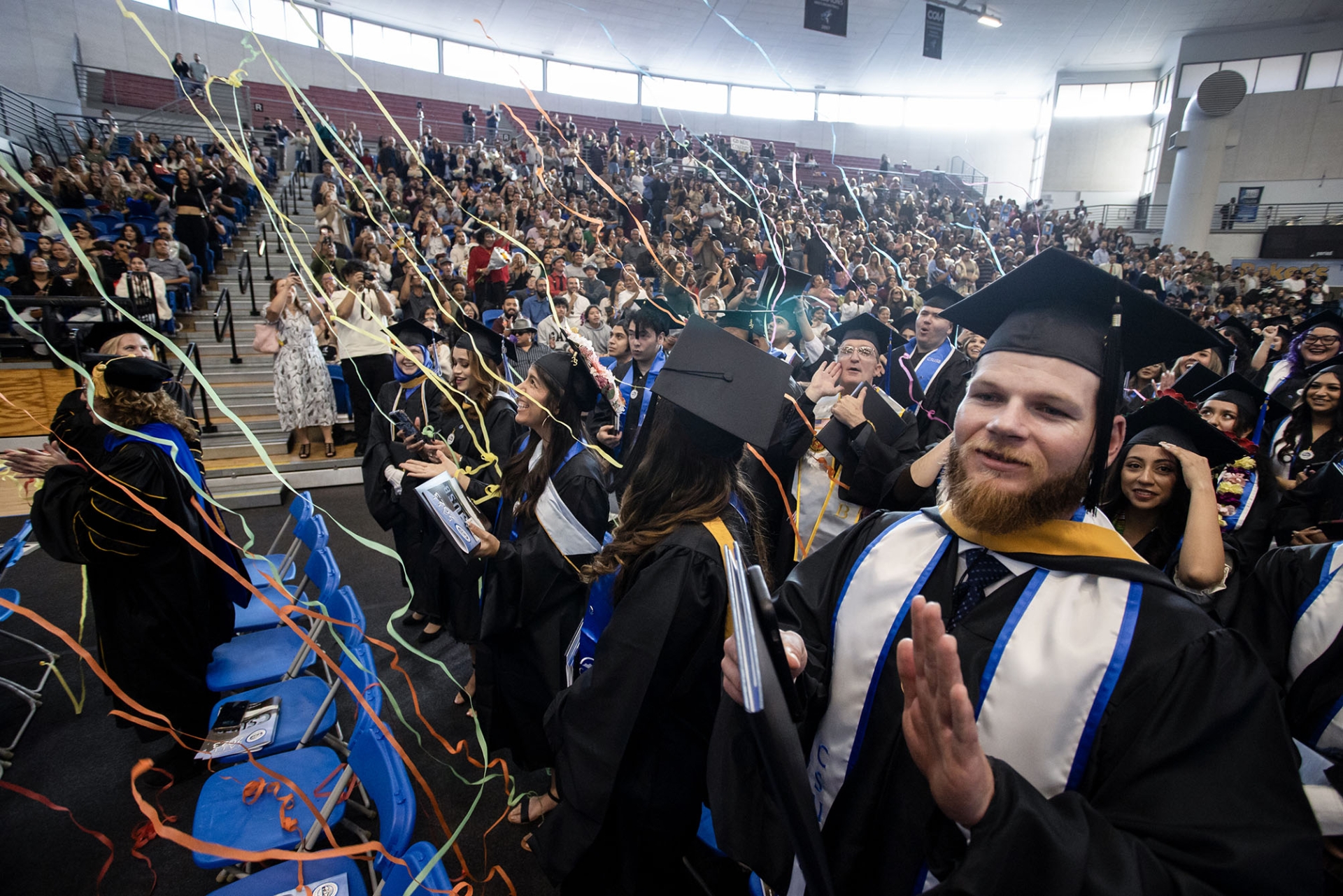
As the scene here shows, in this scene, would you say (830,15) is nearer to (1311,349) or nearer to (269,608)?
(1311,349)

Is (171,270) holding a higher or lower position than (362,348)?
higher

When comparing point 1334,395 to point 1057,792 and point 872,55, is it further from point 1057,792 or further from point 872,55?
point 872,55

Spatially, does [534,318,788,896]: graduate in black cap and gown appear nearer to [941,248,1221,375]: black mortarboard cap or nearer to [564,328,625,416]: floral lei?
[941,248,1221,375]: black mortarboard cap

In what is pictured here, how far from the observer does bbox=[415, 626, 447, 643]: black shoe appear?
3.96 m

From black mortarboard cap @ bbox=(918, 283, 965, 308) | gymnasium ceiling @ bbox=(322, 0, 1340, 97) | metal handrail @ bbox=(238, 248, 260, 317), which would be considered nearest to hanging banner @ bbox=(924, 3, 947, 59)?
gymnasium ceiling @ bbox=(322, 0, 1340, 97)

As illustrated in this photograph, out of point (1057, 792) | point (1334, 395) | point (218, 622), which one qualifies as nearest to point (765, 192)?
point (1334, 395)

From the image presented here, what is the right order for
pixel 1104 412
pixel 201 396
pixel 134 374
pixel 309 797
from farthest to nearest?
1. pixel 201 396
2. pixel 134 374
3. pixel 309 797
4. pixel 1104 412

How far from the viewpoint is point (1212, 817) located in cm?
84

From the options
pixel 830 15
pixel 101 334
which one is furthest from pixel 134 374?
pixel 830 15

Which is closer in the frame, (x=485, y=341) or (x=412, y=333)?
(x=485, y=341)

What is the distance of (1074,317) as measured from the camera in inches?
46.9

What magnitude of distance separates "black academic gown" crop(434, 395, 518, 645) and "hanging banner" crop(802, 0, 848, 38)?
46.2 feet

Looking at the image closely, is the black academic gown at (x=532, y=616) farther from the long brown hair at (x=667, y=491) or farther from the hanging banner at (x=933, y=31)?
the hanging banner at (x=933, y=31)

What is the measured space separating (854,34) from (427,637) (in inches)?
990
